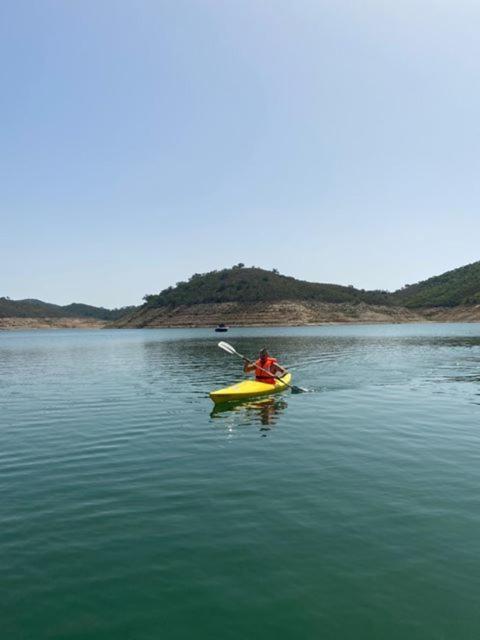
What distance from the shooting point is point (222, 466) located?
13906mm

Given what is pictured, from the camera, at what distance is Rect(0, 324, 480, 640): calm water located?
6812mm

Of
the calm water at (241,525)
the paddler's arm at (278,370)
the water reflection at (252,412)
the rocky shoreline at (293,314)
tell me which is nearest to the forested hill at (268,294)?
the rocky shoreline at (293,314)

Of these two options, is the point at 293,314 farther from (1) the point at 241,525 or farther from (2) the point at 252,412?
(1) the point at 241,525

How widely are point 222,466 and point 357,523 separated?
5031 mm

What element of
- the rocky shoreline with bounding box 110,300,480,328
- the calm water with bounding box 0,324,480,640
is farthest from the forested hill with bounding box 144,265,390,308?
the calm water with bounding box 0,324,480,640

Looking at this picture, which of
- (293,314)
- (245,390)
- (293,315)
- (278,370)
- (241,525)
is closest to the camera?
(241,525)

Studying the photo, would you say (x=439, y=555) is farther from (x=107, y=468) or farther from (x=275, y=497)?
(x=107, y=468)

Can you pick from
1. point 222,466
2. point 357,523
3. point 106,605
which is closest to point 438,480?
point 357,523

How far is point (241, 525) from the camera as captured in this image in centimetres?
974

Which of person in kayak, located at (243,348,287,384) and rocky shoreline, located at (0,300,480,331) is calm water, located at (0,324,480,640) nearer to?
person in kayak, located at (243,348,287,384)

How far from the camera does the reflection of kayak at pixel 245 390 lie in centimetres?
2383

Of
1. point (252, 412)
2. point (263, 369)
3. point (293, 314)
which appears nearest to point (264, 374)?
point (263, 369)

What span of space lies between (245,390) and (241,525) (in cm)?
1573

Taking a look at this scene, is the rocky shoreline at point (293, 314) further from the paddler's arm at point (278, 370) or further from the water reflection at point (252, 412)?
the water reflection at point (252, 412)
